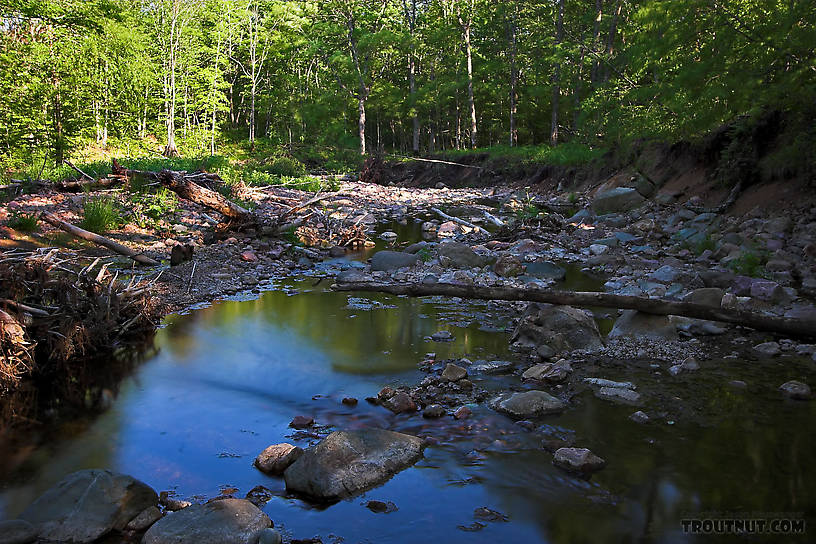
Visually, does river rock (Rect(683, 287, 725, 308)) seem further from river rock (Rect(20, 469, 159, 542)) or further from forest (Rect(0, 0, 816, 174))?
river rock (Rect(20, 469, 159, 542))

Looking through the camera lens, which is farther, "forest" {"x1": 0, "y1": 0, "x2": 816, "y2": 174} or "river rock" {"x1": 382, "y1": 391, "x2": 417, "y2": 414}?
"forest" {"x1": 0, "y1": 0, "x2": 816, "y2": 174}

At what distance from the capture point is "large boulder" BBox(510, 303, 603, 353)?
5.75 metres

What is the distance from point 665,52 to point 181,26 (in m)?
29.6

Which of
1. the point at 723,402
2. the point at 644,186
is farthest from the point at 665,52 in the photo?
the point at 723,402

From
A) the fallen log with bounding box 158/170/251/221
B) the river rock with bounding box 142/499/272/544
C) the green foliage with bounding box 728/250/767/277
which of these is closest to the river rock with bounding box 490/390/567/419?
the river rock with bounding box 142/499/272/544

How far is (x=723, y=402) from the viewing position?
4449 mm

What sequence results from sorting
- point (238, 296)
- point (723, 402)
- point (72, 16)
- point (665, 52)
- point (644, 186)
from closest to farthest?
point (723, 402) → point (238, 296) → point (665, 52) → point (644, 186) → point (72, 16)

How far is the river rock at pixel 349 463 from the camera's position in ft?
11.0

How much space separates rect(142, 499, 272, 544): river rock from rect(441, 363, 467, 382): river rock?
2341 millimetres

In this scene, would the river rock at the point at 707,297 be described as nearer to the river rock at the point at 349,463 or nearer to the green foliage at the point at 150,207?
the river rock at the point at 349,463

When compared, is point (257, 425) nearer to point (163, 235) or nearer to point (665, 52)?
point (163, 235)

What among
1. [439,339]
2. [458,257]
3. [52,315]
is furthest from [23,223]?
[439,339]

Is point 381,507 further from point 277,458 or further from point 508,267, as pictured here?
point 508,267

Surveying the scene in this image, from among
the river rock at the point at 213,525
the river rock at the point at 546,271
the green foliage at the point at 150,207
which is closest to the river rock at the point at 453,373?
the river rock at the point at 213,525
